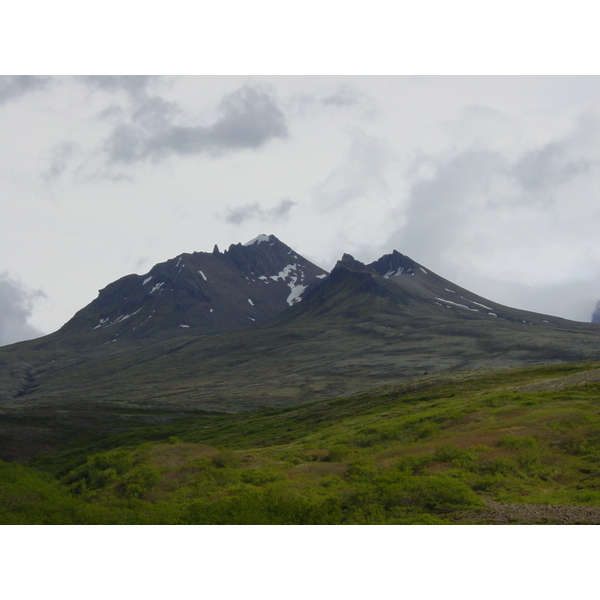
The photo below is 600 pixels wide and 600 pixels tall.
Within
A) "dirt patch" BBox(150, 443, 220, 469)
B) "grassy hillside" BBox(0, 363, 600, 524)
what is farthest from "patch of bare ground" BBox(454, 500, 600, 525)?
"dirt patch" BBox(150, 443, 220, 469)

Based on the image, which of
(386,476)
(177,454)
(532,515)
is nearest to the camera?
(532,515)

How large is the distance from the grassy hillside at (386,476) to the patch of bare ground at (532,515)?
0.09m

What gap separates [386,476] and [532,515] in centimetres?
912

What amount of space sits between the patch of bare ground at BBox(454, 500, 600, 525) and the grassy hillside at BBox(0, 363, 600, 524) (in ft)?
0.28

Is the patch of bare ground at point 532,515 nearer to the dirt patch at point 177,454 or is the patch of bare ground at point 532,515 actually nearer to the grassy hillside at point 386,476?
the grassy hillside at point 386,476

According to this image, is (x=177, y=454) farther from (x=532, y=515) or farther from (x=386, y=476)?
(x=532, y=515)

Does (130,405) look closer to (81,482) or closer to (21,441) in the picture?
(21,441)

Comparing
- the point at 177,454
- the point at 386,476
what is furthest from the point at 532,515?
the point at 177,454

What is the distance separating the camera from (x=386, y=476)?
106ft

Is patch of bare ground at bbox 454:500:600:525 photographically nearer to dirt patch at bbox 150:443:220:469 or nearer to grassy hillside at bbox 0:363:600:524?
grassy hillside at bbox 0:363:600:524

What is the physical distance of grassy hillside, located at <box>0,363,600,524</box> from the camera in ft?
90.5

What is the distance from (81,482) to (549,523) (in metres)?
37.4

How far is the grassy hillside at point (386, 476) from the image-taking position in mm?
27578

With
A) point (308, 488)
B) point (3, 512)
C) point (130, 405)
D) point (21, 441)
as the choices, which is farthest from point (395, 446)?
point (130, 405)
